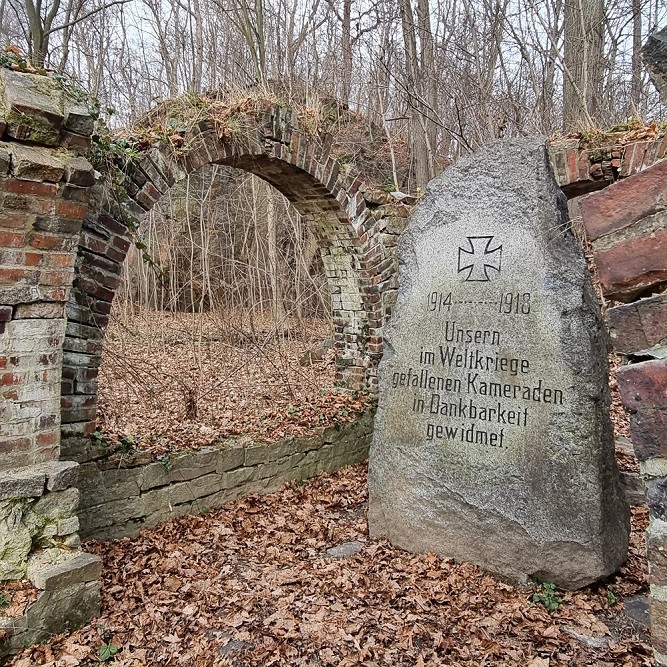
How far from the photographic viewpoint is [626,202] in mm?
1021

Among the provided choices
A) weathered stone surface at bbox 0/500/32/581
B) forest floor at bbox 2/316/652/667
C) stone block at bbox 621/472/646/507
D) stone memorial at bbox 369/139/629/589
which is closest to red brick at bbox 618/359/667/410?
forest floor at bbox 2/316/652/667

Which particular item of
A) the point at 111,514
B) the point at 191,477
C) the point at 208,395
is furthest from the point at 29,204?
the point at 208,395

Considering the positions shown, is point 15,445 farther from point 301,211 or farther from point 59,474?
point 301,211

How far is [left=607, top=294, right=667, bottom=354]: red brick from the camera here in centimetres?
99

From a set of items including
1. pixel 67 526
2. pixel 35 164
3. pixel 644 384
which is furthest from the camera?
pixel 67 526

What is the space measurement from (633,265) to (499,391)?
2.75m

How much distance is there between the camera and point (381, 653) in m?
2.87

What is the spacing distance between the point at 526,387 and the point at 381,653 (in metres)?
1.70

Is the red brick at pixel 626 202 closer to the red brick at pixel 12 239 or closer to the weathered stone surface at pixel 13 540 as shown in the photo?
the red brick at pixel 12 239

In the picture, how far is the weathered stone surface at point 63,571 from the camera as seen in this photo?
2.92 m

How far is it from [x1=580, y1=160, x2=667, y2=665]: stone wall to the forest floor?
2.21 m

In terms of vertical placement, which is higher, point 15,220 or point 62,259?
point 15,220

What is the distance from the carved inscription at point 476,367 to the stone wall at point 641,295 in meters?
2.49

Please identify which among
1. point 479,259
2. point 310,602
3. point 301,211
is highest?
point 301,211
